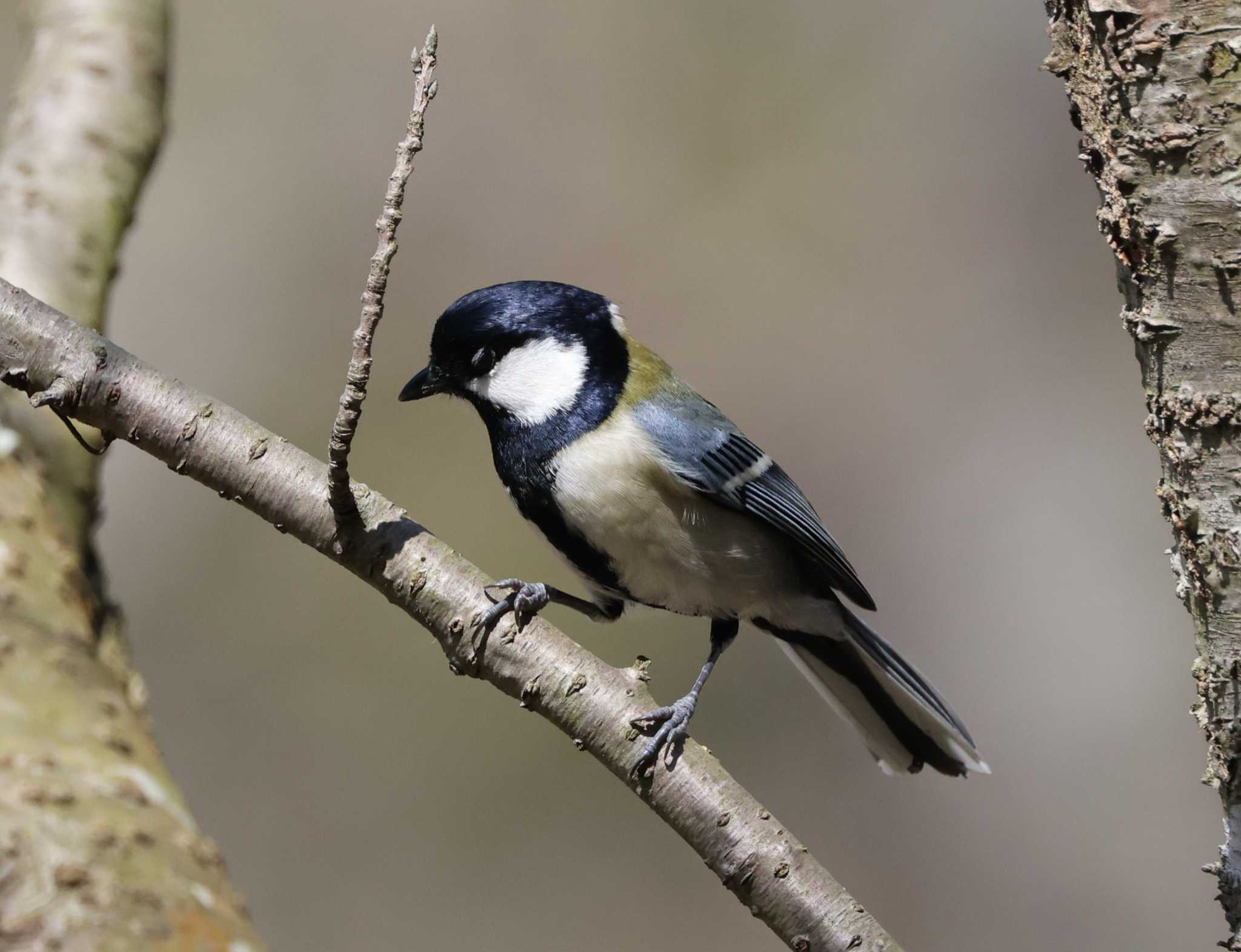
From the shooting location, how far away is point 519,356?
1909mm

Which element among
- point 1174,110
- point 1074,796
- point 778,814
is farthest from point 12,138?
point 1074,796

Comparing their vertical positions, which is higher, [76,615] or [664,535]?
[664,535]

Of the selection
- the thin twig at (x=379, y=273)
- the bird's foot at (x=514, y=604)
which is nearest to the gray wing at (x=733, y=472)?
the bird's foot at (x=514, y=604)

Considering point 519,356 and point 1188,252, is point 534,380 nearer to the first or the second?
point 519,356

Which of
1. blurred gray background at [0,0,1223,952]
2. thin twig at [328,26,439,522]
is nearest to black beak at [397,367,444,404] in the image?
thin twig at [328,26,439,522]

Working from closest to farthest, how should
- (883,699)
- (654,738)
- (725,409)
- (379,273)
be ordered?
(379,273) → (654,738) → (883,699) → (725,409)

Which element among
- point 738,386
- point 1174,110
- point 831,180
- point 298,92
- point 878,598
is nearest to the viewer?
point 1174,110

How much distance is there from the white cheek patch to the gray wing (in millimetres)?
127

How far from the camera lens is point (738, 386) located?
406cm

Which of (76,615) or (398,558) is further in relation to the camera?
(76,615)

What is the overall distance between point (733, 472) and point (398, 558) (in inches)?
31.5

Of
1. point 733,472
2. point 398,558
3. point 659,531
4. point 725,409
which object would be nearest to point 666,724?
point 398,558

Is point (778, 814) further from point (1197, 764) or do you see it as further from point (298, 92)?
point (298, 92)

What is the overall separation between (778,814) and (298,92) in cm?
337
